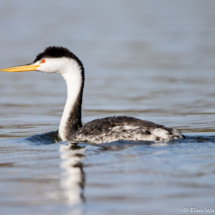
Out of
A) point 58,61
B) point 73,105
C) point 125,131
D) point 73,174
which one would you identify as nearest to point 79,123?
point 73,105

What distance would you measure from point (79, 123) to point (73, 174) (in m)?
3.27

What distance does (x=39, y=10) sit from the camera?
46000 mm

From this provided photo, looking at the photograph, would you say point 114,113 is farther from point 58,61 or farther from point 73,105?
point 58,61

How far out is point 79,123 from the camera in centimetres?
962

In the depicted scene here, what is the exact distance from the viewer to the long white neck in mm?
9492

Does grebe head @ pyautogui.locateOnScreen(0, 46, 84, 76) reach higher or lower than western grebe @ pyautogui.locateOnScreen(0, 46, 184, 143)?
higher

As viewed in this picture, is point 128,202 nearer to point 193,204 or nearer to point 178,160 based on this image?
point 193,204

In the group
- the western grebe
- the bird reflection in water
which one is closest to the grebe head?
the western grebe

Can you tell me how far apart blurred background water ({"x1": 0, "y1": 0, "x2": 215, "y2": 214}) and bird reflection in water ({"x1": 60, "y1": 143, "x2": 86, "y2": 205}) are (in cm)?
1

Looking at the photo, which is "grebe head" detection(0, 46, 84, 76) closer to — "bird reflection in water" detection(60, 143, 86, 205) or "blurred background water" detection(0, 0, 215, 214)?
"blurred background water" detection(0, 0, 215, 214)

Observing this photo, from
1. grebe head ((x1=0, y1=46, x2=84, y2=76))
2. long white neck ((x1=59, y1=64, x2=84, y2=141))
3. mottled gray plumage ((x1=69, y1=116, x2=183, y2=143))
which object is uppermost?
grebe head ((x1=0, y1=46, x2=84, y2=76))

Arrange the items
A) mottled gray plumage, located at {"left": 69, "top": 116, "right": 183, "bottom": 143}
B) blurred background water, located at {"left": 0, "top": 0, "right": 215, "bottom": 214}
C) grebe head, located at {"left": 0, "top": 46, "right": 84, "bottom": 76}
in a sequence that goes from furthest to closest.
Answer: grebe head, located at {"left": 0, "top": 46, "right": 84, "bottom": 76}
mottled gray plumage, located at {"left": 69, "top": 116, "right": 183, "bottom": 143}
blurred background water, located at {"left": 0, "top": 0, "right": 215, "bottom": 214}

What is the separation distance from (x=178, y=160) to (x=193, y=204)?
175 cm

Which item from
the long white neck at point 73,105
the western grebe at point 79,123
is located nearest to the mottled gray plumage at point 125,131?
the western grebe at point 79,123
